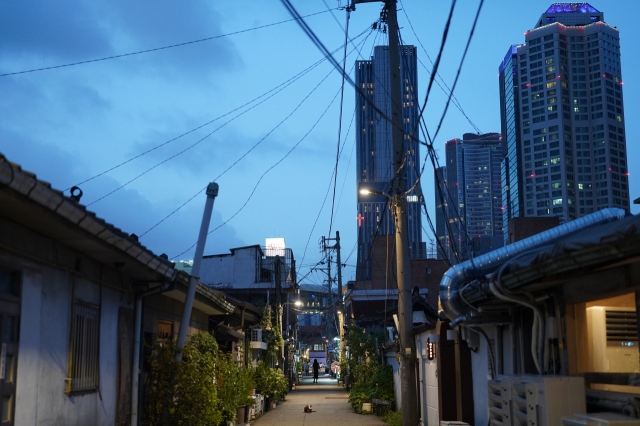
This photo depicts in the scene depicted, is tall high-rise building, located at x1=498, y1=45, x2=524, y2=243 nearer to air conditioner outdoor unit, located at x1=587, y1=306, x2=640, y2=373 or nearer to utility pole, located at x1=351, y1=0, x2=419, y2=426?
utility pole, located at x1=351, y1=0, x2=419, y2=426

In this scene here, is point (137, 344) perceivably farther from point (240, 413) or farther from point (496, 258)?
point (240, 413)

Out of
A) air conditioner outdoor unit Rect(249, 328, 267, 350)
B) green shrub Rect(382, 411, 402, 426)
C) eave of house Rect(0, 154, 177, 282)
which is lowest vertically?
green shrub Rect(382, 411, 402, 426)

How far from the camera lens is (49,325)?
813cm

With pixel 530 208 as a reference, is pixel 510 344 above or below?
below

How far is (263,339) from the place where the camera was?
35.2 metres

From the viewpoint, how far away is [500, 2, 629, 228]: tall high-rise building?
16488 centimetres

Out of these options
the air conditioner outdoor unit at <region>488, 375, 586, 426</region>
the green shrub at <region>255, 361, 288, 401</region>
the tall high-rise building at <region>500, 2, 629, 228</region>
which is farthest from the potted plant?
the tall high-rise building at <region>500, 2, 629, 228</region>

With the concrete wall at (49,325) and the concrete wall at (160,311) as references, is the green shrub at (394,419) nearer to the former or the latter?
the concrete wall at (160,311)

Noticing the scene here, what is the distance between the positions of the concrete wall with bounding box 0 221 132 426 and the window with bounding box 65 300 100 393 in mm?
98

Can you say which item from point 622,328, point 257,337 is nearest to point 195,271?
point 622,328

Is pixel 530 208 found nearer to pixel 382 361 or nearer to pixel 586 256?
pixel 382 361

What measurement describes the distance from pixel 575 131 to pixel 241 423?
173835 millimetres

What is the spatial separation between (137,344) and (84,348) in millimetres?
2135

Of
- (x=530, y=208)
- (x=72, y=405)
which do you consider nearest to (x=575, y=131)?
(x=530, y=208)
